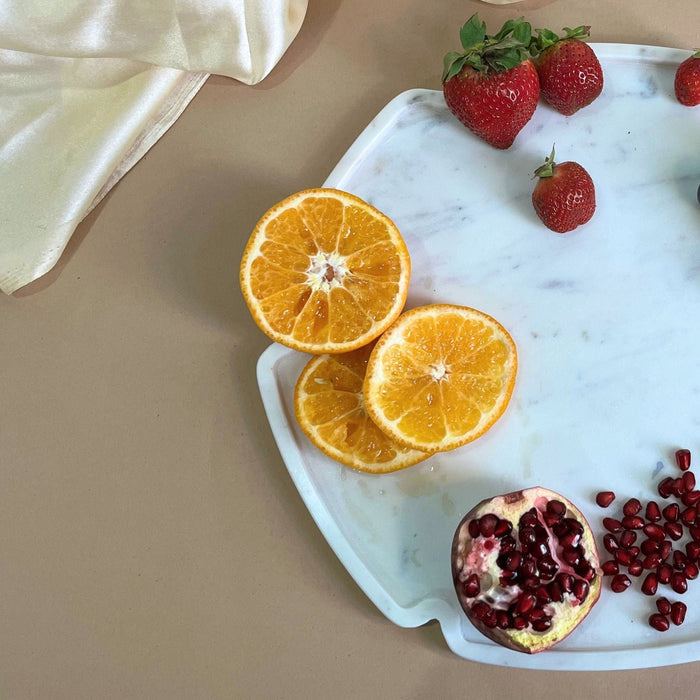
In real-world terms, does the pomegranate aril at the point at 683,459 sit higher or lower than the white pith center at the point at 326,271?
lower

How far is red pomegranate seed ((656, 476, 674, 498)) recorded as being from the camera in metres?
1.52

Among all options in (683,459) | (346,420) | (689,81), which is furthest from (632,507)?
(689,81)

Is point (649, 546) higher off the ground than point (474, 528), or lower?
lower

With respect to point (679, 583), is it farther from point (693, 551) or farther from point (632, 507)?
point (632, 507)

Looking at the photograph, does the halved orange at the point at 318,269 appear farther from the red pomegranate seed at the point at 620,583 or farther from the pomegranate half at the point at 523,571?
the red pomegranate seed at the point at 620,583

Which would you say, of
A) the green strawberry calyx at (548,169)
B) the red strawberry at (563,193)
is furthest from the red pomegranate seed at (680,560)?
the green strawberry calyx at (548,169)

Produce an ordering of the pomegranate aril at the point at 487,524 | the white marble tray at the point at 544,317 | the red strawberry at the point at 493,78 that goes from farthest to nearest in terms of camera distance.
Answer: the white marble tray at the point at 544,317, the red strawberry at the point at 493,78, the pomegranate aril at the point at 487,524

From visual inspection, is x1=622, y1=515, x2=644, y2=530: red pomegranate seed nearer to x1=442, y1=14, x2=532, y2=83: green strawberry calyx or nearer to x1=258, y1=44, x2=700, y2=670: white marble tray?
x1=258, y1=44, x2=700, y2=670: white marble tray

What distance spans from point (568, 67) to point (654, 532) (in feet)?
3.13

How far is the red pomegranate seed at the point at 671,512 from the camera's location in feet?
4.94

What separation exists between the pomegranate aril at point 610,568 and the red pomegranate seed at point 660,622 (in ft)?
0.37

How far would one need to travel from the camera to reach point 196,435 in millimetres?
1712

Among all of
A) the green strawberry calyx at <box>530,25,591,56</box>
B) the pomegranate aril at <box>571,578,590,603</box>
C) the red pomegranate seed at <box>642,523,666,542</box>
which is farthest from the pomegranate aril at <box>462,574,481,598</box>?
the green strawberry calyx at <box>530,25,591,56</box>

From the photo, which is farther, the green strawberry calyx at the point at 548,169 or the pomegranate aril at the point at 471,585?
the green strawberry calyx at the point at 548,169
